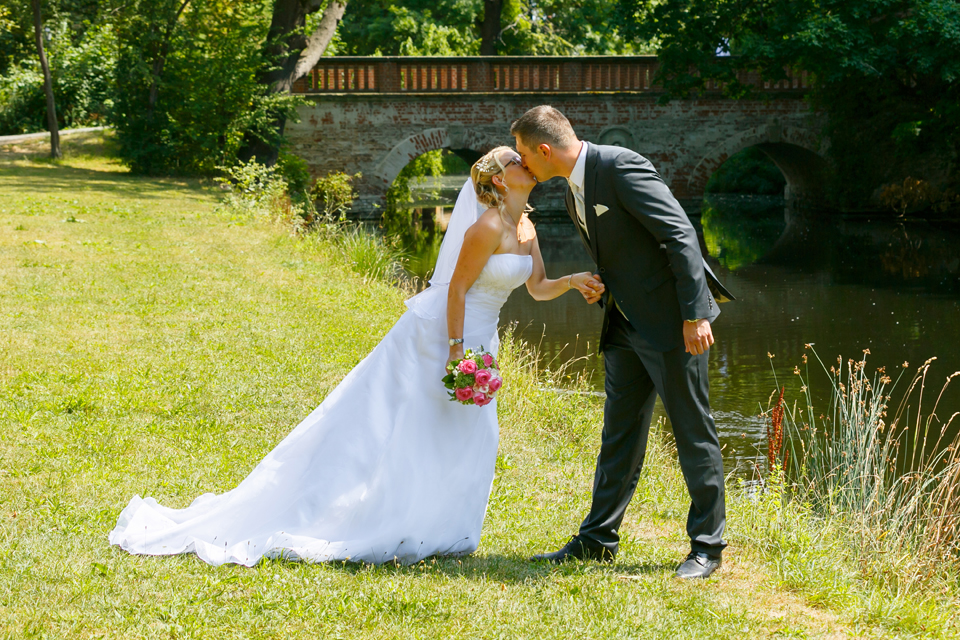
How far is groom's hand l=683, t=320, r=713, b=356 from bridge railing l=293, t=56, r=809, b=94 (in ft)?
74.6

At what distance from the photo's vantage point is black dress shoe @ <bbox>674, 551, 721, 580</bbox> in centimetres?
359

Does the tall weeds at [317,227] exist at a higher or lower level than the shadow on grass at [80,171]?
lower

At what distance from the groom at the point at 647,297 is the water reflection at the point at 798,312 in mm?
2232

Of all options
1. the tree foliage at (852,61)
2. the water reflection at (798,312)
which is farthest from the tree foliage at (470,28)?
the water reflection at (798,312)

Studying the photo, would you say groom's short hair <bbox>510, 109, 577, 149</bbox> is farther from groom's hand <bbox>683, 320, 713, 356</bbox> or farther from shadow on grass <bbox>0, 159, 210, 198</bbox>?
shadow on grass <bbox>0, 159, 210, 198</bbox>

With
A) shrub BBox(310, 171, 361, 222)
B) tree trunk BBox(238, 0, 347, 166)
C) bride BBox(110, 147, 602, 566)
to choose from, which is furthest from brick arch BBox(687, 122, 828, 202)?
bride BBox(110, 147, 602, 566)

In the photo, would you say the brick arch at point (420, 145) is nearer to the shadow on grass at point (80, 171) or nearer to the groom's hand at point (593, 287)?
the shadow on grass at point (80, 171)

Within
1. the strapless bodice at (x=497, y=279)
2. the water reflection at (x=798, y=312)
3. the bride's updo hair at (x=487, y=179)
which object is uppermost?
the bride's updo hair at (x=487, y=179)

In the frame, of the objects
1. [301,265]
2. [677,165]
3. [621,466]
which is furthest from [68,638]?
[677,165]

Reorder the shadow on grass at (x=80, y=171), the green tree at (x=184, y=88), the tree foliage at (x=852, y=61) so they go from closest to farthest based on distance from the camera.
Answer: the shadow on grass at (x=80, y=171), the tree foliage at (x=852, y=61), the green tree at (x=184, y=88)

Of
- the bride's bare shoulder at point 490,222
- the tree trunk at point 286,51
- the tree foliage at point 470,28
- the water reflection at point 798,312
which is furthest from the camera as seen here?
the tree foliage at point 470,28

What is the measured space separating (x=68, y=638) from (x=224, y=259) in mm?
8862

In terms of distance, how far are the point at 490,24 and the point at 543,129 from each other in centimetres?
3055

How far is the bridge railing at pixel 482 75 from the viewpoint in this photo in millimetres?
25031
